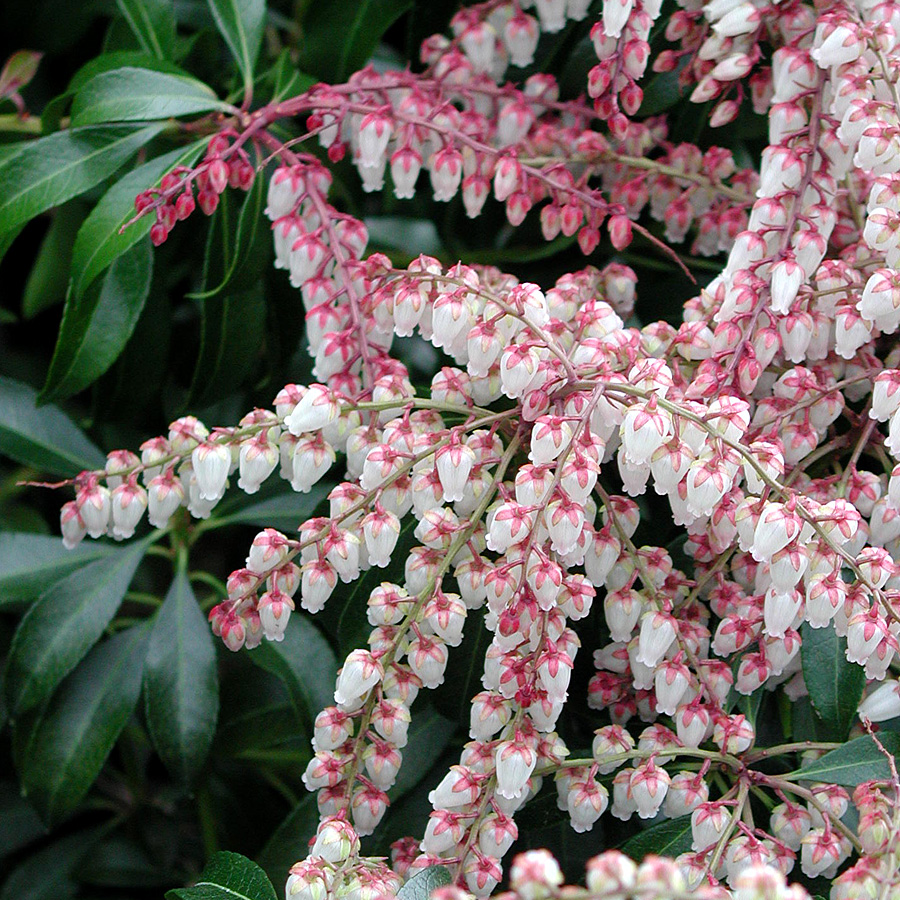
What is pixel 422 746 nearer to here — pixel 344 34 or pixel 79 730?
pixel 79 730

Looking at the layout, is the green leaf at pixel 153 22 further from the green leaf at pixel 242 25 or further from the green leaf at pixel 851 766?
the green leaf at pixel 851 766

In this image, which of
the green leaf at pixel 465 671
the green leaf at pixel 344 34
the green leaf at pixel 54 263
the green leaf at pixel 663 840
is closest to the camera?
the green leaf at pixel 663 840

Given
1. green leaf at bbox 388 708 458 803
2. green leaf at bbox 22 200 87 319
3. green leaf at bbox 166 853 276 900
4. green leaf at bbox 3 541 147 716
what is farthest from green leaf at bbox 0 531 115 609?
green leaf at bbox 166 853 276 900

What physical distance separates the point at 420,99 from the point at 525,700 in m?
0.72

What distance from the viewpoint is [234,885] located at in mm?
982

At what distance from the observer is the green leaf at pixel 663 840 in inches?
41.0

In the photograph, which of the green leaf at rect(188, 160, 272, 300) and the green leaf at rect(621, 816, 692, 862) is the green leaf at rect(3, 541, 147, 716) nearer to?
the green leaf at rect(188, 160, 272, 300)

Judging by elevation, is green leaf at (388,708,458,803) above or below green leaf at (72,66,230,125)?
below

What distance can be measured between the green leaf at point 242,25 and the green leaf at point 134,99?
12cm

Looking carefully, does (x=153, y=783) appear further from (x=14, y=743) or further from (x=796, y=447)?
(x=796, y=447)

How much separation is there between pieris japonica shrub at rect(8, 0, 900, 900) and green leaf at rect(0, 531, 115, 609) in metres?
0.43

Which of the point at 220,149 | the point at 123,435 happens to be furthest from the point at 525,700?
the point at 123,435

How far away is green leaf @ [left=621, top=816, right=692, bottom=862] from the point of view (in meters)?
1.04

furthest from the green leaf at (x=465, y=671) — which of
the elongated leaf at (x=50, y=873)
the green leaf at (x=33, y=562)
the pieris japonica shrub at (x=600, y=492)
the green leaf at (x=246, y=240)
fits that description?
the elongated leaf at (x=50, y=873)
